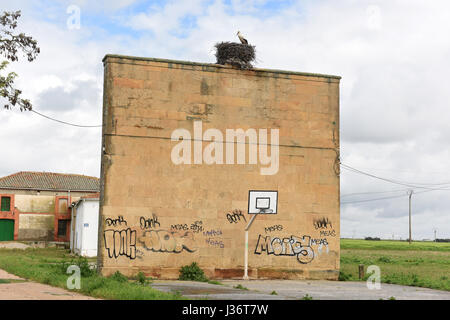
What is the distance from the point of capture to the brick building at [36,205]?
2373 inches

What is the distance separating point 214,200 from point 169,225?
2.11 meters

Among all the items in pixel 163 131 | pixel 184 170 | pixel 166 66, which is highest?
pixel 166 66

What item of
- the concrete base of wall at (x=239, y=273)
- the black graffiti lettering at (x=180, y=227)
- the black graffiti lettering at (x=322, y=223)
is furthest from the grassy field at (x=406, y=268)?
the black graffiti lettering at (x=180, y=227)

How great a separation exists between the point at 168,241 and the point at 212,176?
10.4ft

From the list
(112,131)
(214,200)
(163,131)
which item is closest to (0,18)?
(112,131)

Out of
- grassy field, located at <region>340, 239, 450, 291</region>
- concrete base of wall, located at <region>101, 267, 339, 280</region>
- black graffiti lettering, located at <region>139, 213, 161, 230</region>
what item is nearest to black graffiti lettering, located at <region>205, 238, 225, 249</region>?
concrete base of wall, located at <region>101, 267, 339, 280</region>

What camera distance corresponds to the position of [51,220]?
62188 mm

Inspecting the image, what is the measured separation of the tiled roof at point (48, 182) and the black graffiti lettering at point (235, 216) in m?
45.1

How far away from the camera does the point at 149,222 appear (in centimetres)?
2245

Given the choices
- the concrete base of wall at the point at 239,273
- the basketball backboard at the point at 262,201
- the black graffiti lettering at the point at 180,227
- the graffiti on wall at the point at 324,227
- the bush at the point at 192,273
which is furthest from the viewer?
the graffiti on wall at the point at 324,227

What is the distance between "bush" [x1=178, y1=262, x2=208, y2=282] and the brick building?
4112 centimetres

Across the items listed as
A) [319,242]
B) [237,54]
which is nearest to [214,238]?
[319,242]

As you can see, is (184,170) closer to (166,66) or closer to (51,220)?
(166,66)

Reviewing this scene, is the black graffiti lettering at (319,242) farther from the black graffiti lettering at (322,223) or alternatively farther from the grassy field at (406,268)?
the grassy field at (406,268)
